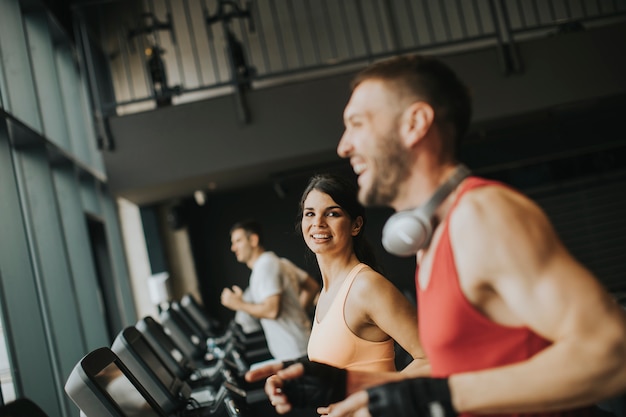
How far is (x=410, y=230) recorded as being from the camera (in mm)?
1175

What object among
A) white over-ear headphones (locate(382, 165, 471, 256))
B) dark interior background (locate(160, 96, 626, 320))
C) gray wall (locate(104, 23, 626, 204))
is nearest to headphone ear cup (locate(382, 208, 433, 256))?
white over-ear headphones (locate(382, 165, 471, 256))

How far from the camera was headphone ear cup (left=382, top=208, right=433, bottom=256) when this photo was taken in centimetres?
118

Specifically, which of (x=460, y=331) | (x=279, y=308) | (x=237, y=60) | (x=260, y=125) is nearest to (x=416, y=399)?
(x=460, y=331)

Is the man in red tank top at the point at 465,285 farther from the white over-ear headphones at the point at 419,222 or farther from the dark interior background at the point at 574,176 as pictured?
the dark interior background at the point at 574,176

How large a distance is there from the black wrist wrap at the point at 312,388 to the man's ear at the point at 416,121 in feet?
1.35

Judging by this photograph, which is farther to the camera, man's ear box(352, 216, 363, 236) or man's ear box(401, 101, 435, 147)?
man's ear box(352, 216, 363, 236)

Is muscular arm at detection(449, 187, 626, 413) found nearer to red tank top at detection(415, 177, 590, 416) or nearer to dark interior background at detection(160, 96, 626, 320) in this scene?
red tank top at detection(415, 177, 590, 416)

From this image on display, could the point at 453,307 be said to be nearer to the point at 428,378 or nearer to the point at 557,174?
the point at 428,378

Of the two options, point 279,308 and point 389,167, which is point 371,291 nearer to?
point 389,167

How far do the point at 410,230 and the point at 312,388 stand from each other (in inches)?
12.6

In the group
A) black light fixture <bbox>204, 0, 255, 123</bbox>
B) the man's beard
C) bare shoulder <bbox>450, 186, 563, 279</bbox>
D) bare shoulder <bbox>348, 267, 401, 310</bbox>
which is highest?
black light fixture <bbox>204, 0, 255, 123</bbox>

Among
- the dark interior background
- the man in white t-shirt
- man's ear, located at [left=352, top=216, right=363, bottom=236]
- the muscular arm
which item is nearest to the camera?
the muscular arm

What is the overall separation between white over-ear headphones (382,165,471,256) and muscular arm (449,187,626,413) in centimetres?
8

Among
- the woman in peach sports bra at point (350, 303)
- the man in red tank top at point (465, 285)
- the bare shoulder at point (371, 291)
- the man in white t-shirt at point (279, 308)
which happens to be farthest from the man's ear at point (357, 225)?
the man in white t-shirt at point (279, 308)
